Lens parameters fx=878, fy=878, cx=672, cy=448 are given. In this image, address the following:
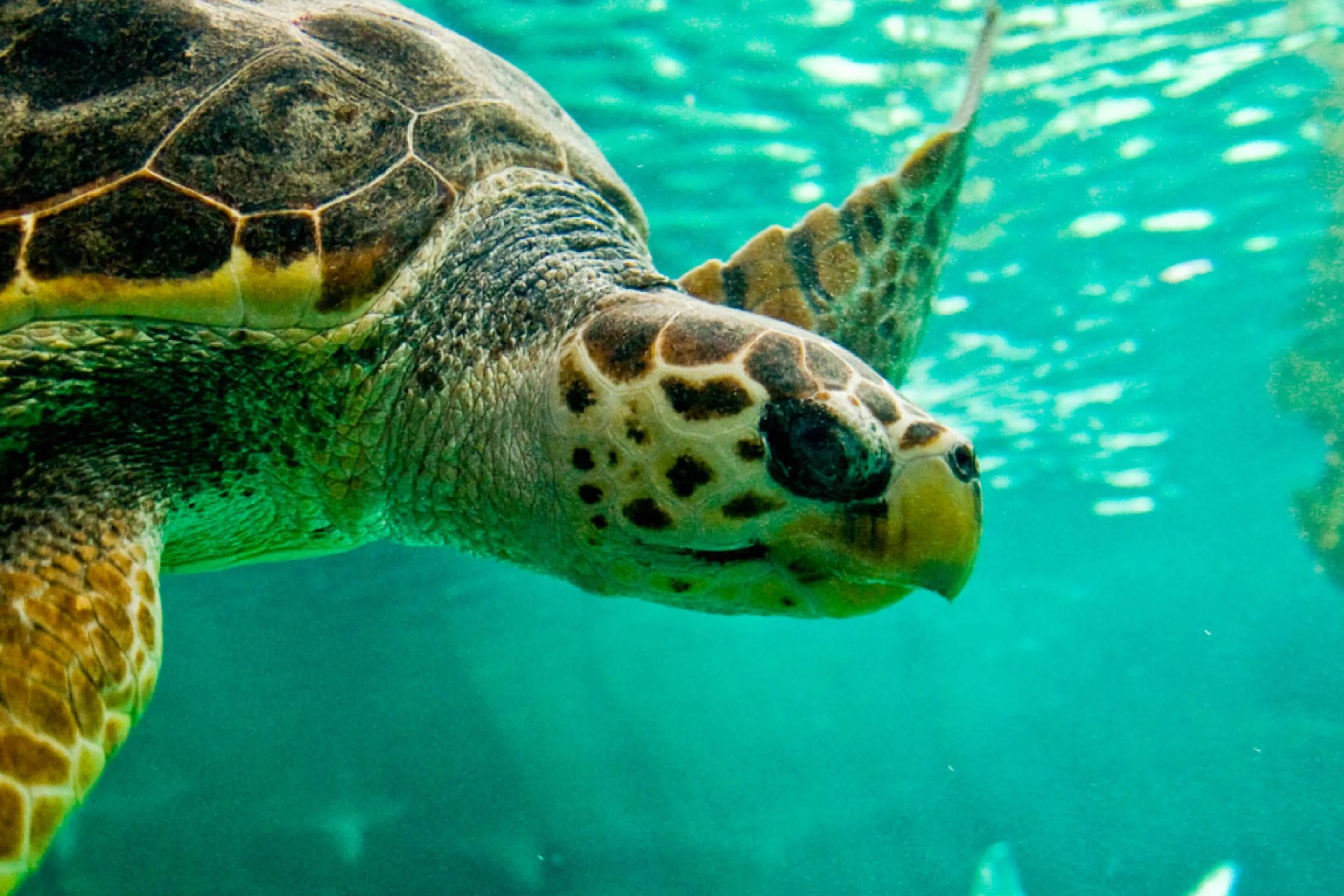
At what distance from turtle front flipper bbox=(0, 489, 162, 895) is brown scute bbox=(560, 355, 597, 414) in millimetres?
867

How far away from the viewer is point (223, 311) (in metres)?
1.75

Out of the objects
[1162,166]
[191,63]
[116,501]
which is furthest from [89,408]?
[1162,166]

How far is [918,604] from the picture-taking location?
3303 cm

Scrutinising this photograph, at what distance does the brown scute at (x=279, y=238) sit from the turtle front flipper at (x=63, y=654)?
23.3 inches

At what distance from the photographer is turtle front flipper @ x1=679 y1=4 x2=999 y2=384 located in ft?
9.14

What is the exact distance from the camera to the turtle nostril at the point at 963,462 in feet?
5.25

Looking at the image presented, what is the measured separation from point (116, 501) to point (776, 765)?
101 feet

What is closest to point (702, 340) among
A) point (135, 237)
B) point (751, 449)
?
point (751, 449)

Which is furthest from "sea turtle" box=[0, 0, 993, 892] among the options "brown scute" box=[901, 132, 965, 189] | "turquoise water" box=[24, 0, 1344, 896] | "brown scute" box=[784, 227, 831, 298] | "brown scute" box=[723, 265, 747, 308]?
"turquoise water" box=[24, 0, 1344, 896]

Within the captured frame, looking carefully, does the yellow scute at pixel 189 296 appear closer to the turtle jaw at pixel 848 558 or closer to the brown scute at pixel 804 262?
the turtle jaw at pixel 848 558

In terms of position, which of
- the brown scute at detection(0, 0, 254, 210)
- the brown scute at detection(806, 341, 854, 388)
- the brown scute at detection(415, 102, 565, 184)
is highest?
the brown scute at detection(0, 0, 254, 210)

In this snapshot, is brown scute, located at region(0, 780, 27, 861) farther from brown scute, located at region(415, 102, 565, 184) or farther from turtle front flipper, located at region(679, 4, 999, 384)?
turtle front flipper, located at region(679, 4, 999, 384)

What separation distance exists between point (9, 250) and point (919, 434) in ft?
5.61

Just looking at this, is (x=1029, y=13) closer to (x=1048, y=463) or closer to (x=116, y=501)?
(x=116, y=501)
